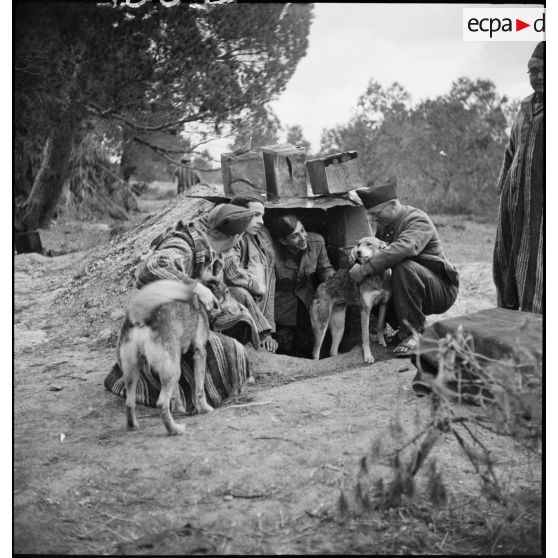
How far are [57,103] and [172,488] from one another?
148 inches

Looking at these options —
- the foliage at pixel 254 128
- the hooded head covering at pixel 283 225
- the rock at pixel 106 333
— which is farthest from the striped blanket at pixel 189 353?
the foliage at pixel 254 128

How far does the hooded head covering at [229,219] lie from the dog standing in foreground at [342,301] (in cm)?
145

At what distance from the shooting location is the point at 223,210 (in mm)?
4676

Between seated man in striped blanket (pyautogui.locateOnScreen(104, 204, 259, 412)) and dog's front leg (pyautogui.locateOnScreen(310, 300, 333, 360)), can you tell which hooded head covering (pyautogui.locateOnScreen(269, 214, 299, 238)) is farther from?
seated man in striped blanket (pyautogui.locateOnScreen(104, 204, 259, 412))

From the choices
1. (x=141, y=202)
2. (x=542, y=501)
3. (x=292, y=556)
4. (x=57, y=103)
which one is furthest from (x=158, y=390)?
(x=141, y=202)

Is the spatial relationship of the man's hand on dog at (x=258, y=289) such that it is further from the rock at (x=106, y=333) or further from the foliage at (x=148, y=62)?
the foliage at (x=148, y=62)

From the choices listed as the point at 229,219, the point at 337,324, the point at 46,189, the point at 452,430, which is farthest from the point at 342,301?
the point at 46,189

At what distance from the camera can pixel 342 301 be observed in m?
6.16

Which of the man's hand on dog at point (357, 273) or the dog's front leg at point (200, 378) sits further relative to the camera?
the man's hand on dog at point (357, 273)

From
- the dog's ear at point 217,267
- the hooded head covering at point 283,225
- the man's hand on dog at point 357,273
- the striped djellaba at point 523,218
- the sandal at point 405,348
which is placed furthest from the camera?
the hooded head covering at point 283,225

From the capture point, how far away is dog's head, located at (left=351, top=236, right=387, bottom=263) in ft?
18.9

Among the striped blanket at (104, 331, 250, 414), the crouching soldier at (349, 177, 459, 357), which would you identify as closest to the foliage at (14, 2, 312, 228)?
the crouching soldier at (349, 177, 459, 357)

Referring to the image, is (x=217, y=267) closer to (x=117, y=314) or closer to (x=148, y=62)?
(x=148, y=62)

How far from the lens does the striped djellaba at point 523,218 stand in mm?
4965
